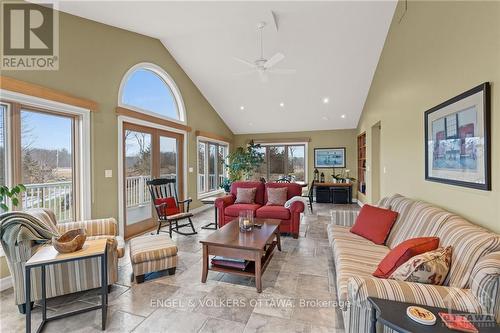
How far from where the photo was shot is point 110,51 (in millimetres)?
3680

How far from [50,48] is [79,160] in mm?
1462

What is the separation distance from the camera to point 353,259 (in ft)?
7.14

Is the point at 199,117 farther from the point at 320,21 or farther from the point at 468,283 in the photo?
the point at 468,283

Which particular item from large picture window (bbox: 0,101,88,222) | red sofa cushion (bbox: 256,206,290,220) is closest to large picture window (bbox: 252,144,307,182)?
red sofa cushion (bbox: 256,206,290,220)

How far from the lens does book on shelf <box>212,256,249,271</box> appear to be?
2541 millimetres

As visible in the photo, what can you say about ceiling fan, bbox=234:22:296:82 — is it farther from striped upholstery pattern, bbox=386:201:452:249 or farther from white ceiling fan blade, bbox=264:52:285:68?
striped upholstery pattern, bbox=386:201:452:249

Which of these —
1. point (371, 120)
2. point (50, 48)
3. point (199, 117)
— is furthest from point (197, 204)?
point (371, 120)

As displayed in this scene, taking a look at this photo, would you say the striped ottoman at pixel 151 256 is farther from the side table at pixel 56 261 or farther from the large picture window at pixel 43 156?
the large picture window at pixel 43 156

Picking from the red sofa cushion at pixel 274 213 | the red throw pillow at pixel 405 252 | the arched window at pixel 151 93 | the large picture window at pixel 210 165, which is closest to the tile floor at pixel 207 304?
the red throw pillow at pixel 405 252

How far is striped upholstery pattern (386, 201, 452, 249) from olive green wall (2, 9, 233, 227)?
3981 mm

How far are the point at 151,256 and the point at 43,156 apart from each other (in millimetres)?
1986

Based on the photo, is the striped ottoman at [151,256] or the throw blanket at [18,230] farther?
the striped ottoman at [151,256]

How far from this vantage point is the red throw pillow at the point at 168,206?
3.97 metres

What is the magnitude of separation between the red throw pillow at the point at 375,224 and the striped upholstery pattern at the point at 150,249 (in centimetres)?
227
